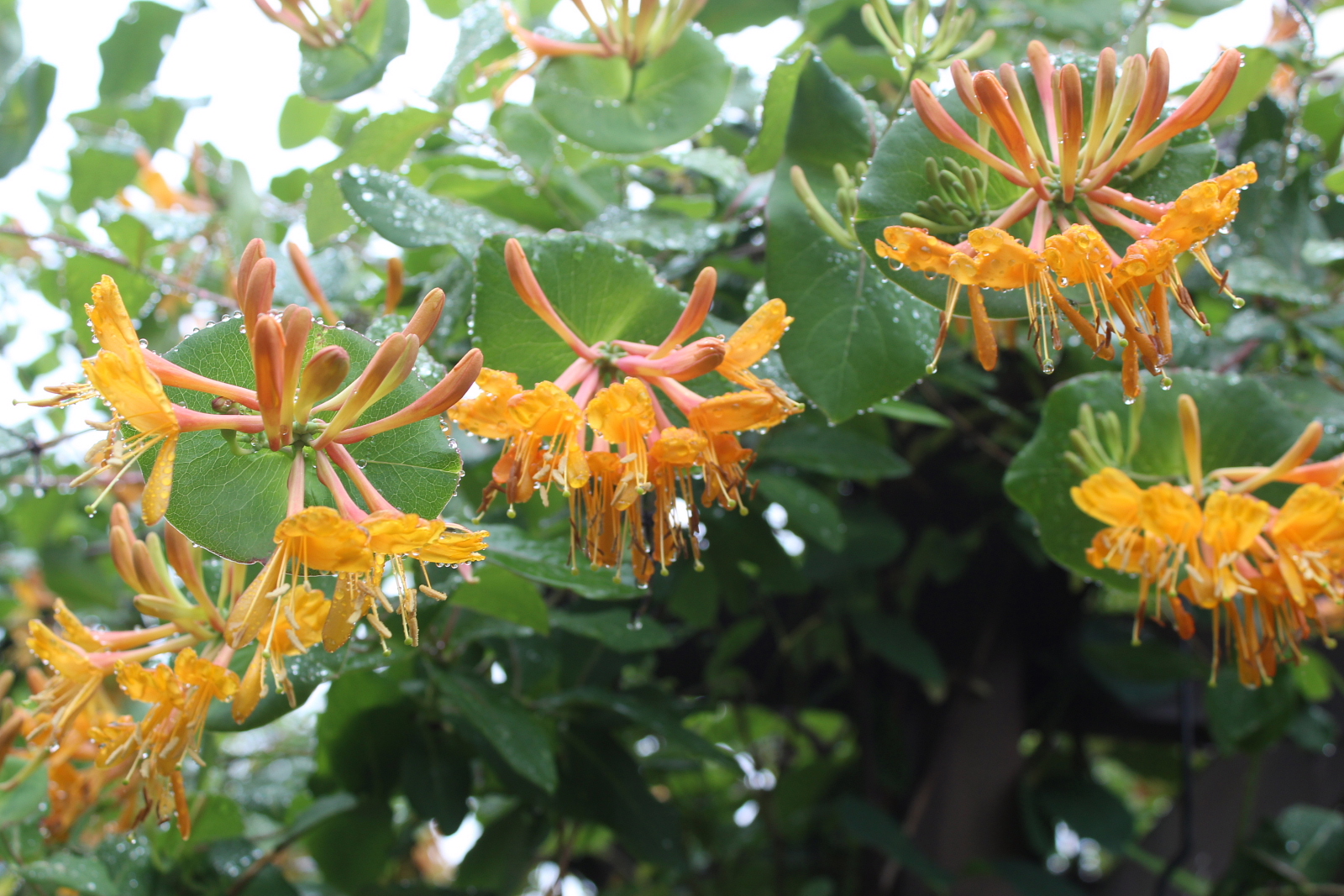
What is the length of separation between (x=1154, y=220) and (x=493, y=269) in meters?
0.42

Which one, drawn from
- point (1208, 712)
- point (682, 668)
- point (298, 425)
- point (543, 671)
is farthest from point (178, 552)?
point (1208, 712)

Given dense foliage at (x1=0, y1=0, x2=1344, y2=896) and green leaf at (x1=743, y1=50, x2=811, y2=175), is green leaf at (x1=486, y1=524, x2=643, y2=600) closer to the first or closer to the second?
dense foliage at (x1=0, y1=0, x2=1344, y2=896)

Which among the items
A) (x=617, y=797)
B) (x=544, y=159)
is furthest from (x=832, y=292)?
(x=617, y=797)

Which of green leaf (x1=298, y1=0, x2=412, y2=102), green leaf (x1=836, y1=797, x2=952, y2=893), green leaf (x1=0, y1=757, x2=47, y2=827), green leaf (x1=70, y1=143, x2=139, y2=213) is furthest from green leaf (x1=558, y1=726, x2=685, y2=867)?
green leaf (x1=70, y1=143, x2=139, y2=213)

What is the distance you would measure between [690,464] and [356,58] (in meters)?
0.63

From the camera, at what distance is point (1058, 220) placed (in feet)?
1.93

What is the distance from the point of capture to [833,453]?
100 centimetres

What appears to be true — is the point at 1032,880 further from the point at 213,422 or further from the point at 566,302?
the point at 213,422

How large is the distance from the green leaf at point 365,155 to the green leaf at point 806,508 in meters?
0.53

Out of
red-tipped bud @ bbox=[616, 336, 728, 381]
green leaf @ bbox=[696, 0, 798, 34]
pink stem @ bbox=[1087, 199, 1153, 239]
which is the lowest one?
red-tipped bud @ bbox=[616, 336, 728, 381]

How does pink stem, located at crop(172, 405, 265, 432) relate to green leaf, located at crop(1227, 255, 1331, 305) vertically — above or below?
above

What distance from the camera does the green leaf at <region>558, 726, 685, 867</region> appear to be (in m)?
1.02

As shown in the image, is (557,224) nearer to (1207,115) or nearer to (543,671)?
(543,671)

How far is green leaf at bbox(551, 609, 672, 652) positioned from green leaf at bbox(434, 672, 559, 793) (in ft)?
0.32
